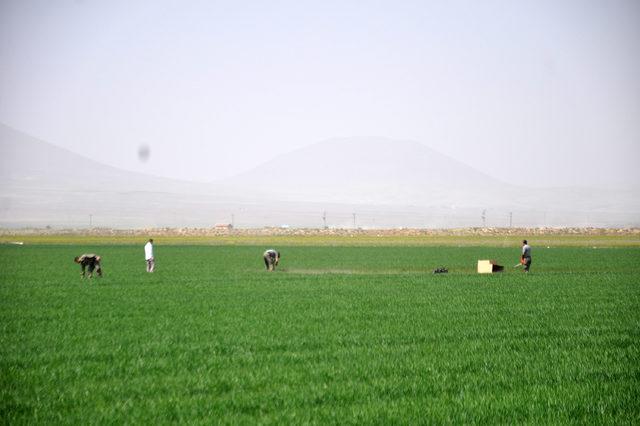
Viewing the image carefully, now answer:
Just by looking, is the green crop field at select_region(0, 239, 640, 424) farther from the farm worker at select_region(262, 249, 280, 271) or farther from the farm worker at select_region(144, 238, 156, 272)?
the farm worker at select_region(262, 249, 280, 271)

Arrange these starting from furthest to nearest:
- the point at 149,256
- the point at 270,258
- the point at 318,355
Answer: the point at 270,258 < the point at 149,256 < the point at 318,355

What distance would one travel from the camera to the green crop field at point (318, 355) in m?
10.2

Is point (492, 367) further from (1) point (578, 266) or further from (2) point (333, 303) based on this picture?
(1) point (578, 266)

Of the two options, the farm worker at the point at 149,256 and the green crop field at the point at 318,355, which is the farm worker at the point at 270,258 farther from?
the green crop field at the point at 318,355

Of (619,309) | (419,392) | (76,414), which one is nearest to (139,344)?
(76,414)

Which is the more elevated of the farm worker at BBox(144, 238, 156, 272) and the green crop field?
the farm worker at BBox(144, 238, 156, 272)

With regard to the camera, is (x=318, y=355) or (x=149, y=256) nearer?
(x=318, y=355)

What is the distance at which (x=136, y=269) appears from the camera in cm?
3944

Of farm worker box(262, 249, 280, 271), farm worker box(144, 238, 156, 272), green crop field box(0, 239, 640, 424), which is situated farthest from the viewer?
farm worker box(262, 249, 280, 271)

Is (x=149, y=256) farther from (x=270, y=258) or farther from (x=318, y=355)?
(x=318, y=355)

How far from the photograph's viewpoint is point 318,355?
46.2 feet

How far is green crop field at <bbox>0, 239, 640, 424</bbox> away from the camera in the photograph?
10250mm

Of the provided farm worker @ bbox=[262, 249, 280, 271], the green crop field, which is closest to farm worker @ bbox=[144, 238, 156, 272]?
farm worker @ bbox=[262, 249, 280, 271]

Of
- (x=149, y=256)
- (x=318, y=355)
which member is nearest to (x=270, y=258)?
(x=149, y=256)
